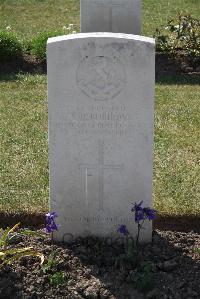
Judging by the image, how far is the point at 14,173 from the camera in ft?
20.5

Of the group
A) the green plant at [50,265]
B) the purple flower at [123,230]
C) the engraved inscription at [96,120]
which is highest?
the engraved inscription at [96,120]

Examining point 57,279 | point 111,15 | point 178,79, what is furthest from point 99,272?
point 178,79

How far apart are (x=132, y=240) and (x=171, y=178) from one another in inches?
64.3

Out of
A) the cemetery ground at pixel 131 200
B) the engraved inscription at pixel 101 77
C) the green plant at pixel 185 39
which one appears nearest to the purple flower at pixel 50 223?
the cemetery ground at pixel 131 200

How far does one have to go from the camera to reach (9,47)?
1000 cm

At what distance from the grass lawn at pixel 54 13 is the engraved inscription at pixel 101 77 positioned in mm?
7887

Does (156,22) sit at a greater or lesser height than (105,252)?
greater

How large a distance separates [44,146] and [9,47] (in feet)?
11.6

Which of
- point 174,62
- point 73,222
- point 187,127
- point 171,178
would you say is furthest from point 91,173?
point 174,62

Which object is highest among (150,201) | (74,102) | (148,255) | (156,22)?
(156,22)

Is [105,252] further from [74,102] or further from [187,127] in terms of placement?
[187,127]

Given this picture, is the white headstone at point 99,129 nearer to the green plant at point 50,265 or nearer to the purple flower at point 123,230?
the purple flower at point 123,230

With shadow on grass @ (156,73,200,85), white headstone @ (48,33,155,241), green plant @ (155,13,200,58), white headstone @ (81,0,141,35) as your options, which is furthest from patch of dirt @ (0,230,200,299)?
green plant @ (155,13,200,58)

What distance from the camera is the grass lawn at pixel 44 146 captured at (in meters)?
5.70
